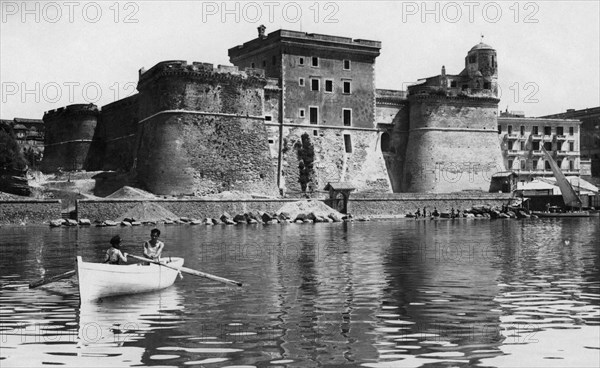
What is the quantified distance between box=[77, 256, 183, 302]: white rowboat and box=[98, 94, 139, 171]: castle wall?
40408mm

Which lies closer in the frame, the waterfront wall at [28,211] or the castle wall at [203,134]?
the waterfront wall at [28,211]

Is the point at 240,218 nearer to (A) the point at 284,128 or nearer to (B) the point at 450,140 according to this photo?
(A) the point at 284,128

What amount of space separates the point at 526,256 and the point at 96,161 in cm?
4481

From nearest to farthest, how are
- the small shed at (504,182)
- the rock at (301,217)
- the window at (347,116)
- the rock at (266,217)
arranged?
the rock at (266,217) → the rock at (301,217) → the window at (347,116) → the small shed at (504,182)

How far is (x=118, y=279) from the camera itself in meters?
15.1

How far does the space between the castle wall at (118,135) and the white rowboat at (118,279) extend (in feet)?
133

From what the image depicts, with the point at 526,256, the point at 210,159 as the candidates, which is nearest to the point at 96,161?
the point at 210,159

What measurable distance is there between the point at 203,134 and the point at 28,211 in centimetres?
1154

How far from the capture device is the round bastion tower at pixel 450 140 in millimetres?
59938

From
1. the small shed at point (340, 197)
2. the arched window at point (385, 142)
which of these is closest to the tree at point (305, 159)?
the small shed at point (340, 197)

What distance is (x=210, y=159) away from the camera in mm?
49656

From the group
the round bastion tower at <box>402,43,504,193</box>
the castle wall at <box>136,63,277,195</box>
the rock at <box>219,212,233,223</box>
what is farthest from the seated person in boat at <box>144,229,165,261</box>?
the round bastion tower at <box>402,43,504,193</box>

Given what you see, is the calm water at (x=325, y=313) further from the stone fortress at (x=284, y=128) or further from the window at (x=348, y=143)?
the window at (x=348, y=143)

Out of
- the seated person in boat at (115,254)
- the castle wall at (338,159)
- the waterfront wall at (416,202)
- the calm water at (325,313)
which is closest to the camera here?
the calm water at (325,313)
